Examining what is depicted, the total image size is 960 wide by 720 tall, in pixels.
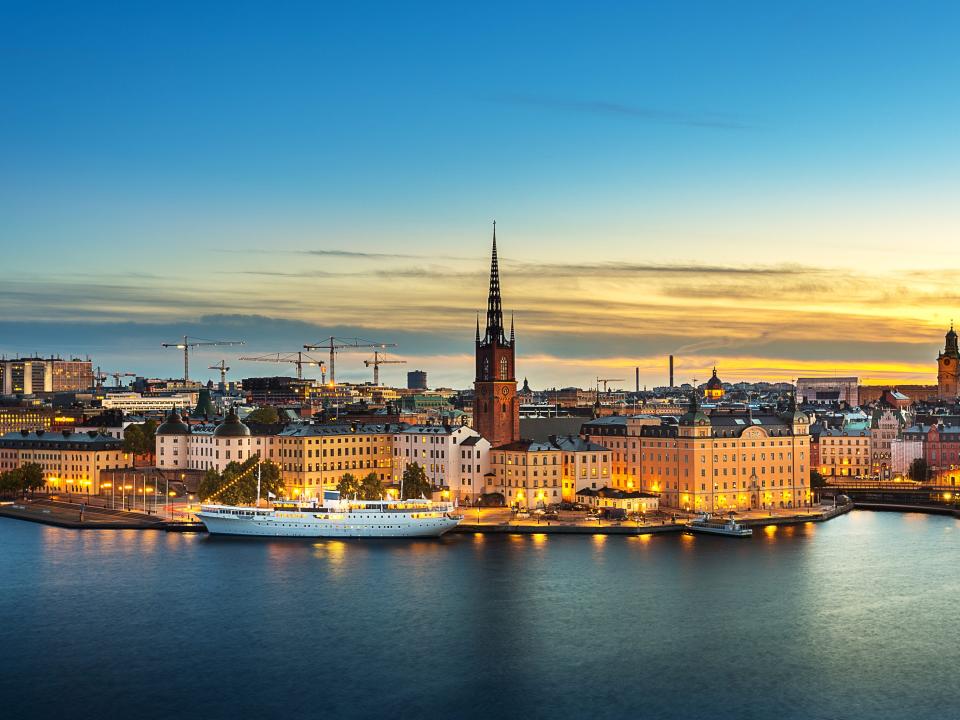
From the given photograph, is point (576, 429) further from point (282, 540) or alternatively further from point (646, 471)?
point (282, 540)

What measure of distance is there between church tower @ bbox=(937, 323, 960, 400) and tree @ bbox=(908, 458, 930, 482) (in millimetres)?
46956

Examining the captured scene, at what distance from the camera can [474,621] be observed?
35.6m

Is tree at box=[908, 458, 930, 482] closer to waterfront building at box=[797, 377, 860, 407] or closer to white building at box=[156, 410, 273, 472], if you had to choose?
white building at box=[156, 410, 273, 472]

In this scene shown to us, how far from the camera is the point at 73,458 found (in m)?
70.5

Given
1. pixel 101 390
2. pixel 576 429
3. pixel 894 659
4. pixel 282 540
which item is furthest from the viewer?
pixel 101 390

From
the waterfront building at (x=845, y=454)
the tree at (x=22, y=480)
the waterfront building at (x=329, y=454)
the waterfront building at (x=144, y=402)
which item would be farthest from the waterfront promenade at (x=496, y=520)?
the waterfront building at (x=144, y=402)

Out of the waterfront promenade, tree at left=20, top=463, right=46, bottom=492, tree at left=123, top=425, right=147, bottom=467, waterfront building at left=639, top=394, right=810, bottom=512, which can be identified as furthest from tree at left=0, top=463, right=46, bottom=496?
waterfront building at left=639, top=394, right=810, bottom=512

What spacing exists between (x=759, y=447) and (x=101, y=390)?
13129 cm

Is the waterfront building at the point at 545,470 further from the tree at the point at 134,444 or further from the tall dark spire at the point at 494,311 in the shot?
the tree at the point at 134,444

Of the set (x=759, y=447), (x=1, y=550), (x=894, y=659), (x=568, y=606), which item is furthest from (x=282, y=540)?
(x=894, y=659)

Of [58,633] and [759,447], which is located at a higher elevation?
[759,447]

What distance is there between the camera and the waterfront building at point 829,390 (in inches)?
5524

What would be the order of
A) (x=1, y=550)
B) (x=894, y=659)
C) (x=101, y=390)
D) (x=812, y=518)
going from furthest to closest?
1. (x=101, y=390)
2. (x=812, y=518)
3. (x=1, y=550)
4. (x=894, y=659)

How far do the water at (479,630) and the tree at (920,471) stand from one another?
2646 cm
